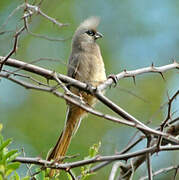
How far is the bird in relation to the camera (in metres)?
4.74

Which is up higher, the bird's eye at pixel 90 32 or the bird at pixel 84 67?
the bird's eye at pixel 90 32

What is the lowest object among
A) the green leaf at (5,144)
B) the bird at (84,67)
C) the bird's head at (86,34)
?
the green leaf at (5,144)

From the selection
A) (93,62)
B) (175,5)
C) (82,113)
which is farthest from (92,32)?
(175,5)

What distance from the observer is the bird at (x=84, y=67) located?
4.74m

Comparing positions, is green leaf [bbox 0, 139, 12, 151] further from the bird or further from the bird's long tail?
the bird

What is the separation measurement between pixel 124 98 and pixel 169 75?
3.50 ft

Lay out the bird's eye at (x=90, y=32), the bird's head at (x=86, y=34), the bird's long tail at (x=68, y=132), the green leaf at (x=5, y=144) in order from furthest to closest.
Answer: the bird's eye at (x=90, y=32)
the bird's head at (x=86, y=34)
the bird's long tail at (x=68, y=132)
the green leaf at (x=5, y=144)

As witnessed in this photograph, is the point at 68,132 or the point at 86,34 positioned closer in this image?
the point at 68,132

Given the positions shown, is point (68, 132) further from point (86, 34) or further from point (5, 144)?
point (5, 144)

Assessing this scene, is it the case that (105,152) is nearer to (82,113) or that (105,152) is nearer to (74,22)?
(82,113)

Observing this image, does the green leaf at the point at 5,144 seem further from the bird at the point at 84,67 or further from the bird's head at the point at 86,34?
the bird's head at the point at 86,34

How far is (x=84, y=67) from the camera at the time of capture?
4848 mm

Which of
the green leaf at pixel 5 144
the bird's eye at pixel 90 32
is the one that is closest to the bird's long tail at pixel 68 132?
the bird's eye at pixel 90 32

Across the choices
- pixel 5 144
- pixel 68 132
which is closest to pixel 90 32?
pixel 68 132
